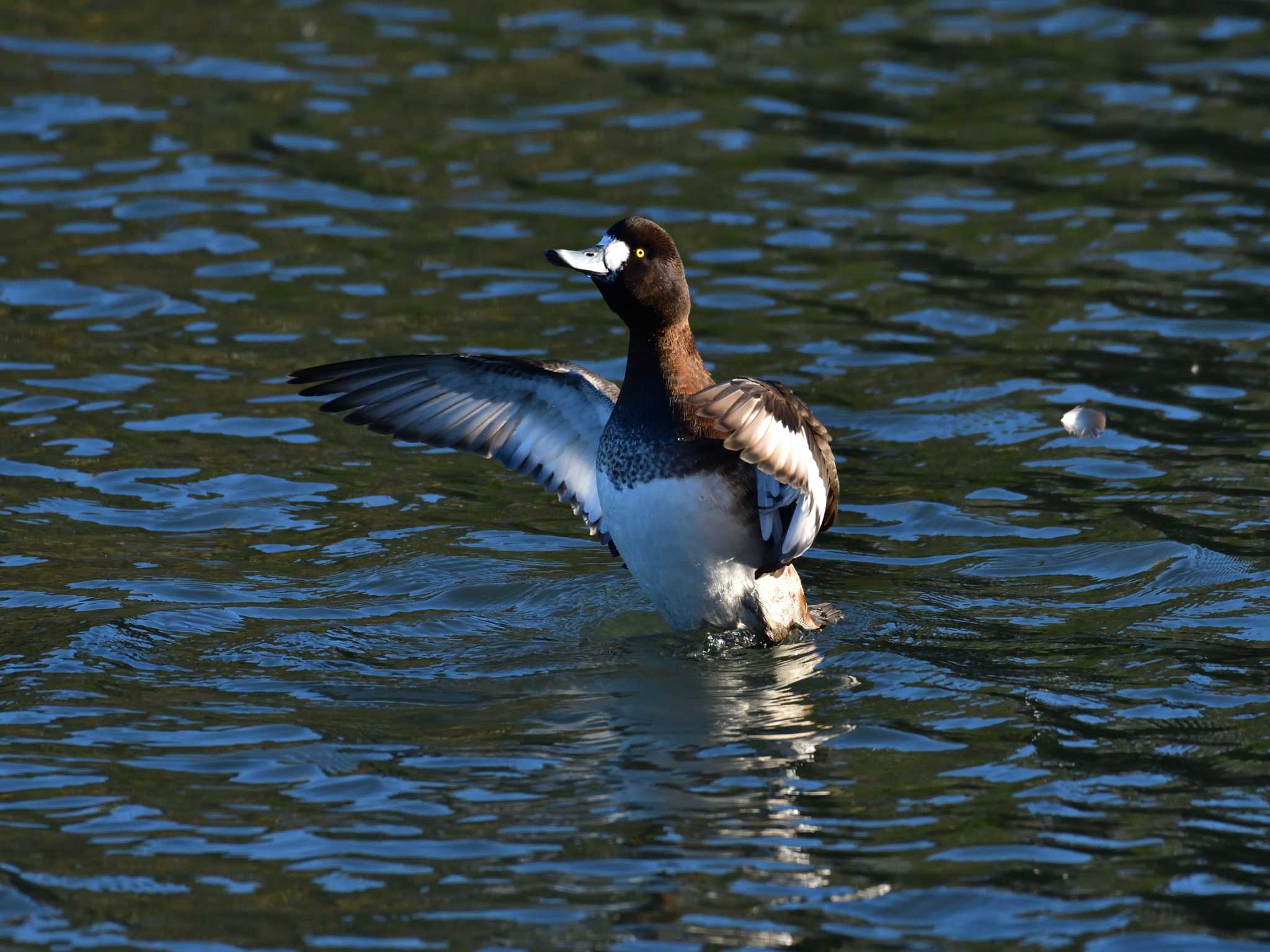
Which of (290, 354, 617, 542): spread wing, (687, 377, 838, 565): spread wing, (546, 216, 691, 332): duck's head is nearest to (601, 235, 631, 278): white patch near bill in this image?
(546, 216, 691, 332): duck's head

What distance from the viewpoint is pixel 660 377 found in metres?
7.44

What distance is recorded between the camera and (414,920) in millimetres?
5051

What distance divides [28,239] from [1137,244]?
7822mm

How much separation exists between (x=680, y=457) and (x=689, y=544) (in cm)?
36

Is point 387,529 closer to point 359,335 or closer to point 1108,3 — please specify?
point 359,335

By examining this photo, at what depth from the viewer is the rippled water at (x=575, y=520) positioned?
17.7ft

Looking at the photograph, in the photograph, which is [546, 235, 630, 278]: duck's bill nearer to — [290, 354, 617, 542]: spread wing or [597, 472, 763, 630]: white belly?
[290, 354, 617, 542]: spread wing

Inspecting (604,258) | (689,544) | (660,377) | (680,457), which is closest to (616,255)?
(604,258)

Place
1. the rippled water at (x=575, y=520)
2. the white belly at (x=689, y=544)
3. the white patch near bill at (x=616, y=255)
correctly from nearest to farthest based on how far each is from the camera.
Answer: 1. the rippled water at (x=575, y=520)
2. the white belly at (x=689, y=544)
3. the white patch near bill at (x=616, y=255)

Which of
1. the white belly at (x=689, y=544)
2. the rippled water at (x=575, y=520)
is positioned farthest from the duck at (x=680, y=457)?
the rippled water at (x=575, y=520)

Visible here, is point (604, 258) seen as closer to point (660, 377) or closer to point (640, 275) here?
point (640, 275)

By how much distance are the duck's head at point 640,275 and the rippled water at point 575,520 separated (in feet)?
4.69

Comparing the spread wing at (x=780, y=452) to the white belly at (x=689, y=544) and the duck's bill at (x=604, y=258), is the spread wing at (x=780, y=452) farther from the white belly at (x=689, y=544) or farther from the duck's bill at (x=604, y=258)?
the duck's bill at (x=604, y=258)

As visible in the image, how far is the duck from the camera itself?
6887 millimetres
